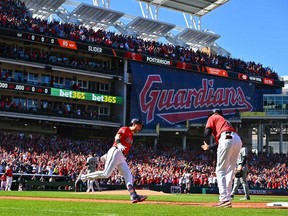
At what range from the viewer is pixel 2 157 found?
33.9 meters

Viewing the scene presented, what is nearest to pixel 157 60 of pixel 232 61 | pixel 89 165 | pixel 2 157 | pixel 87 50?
pixel 87 50

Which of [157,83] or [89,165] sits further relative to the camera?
[157,83]

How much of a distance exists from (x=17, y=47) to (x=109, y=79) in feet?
36.1

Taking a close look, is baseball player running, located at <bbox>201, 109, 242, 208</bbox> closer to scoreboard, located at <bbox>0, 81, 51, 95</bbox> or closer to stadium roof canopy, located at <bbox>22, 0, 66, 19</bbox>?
scoreboard, located at <bbox>0, 81, 51, 95</bbox>

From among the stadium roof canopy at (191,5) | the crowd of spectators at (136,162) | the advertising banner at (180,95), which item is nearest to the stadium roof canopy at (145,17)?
the stadium roof canopy at (191,5)

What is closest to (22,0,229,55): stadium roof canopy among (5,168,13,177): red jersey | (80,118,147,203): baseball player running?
(5,168,13,177): red jersey

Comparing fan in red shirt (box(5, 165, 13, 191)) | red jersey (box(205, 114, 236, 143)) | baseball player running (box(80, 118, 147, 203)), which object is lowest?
fan in red shirt (box(5, 165, 13, 191))

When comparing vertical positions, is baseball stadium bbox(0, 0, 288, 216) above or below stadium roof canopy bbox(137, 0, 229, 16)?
below

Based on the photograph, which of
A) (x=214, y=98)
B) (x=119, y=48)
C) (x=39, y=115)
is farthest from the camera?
(x=214, y=98)

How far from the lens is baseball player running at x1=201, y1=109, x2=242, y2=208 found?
1116 cm

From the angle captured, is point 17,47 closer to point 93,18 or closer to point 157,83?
point 93,18

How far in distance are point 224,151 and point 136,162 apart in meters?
33.4

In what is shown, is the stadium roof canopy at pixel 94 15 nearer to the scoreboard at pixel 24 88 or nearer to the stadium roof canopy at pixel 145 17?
→ the stadium roof canopy at pixel 145 17

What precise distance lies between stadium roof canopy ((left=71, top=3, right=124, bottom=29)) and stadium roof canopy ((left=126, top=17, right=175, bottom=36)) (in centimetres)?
270
